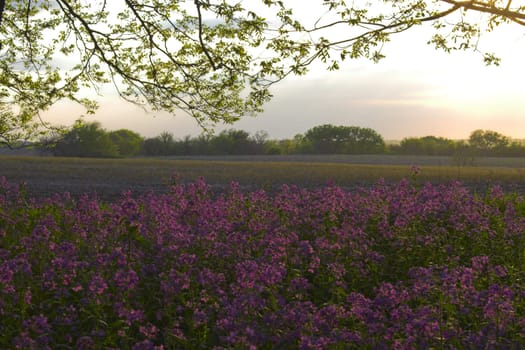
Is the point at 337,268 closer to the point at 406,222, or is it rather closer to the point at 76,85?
the point at 406,222

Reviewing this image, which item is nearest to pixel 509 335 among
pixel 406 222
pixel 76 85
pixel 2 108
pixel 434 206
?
pixel 406 222

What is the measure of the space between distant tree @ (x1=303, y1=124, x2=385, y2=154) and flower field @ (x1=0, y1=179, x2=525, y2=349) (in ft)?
154

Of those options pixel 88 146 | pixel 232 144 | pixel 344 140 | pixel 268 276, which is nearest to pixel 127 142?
pixel 88 146

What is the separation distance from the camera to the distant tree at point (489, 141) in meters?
51.6

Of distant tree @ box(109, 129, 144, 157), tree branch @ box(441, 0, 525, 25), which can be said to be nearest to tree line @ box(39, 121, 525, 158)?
distant tree @ box(109, 129, 144, 157)

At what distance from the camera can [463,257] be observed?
689 cm

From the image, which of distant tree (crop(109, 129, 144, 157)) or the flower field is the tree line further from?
the flower field

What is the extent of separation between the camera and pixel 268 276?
14.3 ft

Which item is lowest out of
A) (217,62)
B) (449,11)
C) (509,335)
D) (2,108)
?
(509,335)

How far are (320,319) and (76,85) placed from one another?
29.2 ft

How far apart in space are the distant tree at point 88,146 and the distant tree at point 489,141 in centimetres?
3347

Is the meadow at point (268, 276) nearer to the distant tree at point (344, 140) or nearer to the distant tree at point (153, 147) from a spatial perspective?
the distant tree at point (153, 147)

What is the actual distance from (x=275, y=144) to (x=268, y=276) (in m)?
50.6

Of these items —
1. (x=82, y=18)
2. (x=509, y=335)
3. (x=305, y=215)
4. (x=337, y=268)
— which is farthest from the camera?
(x=82, y=18)
